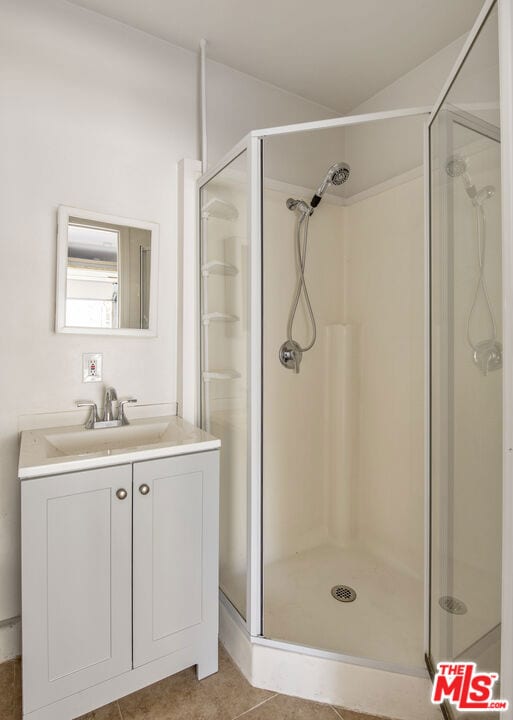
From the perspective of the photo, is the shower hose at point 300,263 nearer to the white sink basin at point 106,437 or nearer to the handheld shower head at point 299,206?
the handheld shower head at point 299,206

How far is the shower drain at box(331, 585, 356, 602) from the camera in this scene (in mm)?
1756

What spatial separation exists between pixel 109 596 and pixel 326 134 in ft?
6.22

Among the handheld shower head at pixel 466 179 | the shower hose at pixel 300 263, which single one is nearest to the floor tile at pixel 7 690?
the shower hose at pixel 300 263

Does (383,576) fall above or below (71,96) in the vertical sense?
below

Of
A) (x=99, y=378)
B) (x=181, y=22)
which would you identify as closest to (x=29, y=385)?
(x=99, y=378)

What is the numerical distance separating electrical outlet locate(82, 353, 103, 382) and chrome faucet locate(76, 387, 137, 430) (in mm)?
75

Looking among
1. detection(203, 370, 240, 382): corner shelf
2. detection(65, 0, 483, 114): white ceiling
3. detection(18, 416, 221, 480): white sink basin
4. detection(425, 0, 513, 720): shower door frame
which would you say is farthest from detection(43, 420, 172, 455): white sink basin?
detection(65, 0, 483, 114): white ceiling

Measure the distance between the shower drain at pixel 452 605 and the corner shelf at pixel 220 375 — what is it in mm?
1013

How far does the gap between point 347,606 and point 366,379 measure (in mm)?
1077

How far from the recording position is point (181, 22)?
174cm

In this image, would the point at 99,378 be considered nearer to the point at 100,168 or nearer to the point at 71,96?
the point at 100,168

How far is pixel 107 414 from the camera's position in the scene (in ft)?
5.54

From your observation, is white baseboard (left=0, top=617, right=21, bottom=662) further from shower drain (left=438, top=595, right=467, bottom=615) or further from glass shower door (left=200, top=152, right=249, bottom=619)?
shower drain (left=438, top=595, right=467, bottom=615)

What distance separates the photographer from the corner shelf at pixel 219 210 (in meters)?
1.59
